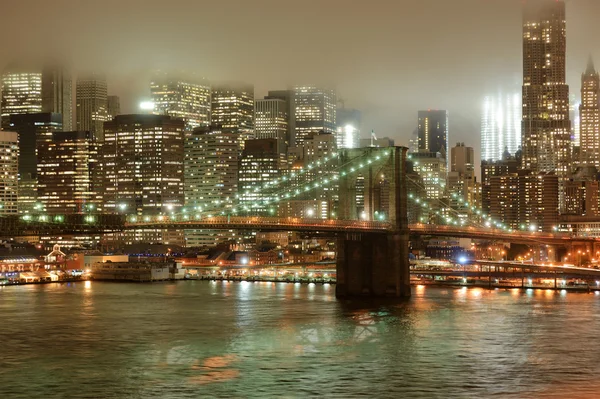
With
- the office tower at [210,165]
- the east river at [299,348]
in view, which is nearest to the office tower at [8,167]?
the office tower at [210,165]

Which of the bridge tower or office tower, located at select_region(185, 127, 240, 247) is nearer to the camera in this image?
the bridge tower

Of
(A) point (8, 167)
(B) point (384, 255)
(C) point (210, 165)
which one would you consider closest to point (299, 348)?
(B) point (384, 255)

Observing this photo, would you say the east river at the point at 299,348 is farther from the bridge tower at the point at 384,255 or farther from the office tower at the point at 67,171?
the office tower at the point at 67,171

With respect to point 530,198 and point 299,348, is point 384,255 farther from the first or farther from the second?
point 530,198

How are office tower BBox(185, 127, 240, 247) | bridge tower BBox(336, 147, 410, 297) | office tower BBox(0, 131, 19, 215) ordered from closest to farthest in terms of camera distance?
1. bridge tower BBox(336, 147, 410, 297)
2. office tower BBox(0, 131, 19, 215)
3. office tower BBox(185, 127, 240, 247)

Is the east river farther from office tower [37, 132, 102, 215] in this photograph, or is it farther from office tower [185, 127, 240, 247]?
office tower [37, 132, 102, 215]

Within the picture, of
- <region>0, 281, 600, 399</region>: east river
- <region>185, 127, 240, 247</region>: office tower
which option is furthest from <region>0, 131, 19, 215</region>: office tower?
<region>0, 281, 600, 399</region>: east river

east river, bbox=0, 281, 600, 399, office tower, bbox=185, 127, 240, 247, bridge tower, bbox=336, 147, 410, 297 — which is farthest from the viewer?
office tower, bbox=185, 127, 240, 247
